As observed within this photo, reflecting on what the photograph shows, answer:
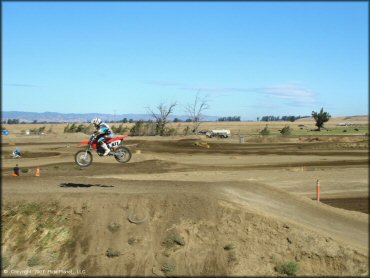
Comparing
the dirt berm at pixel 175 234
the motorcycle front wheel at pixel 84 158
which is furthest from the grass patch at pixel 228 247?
the motorcycle front wheel at pixel 84 158

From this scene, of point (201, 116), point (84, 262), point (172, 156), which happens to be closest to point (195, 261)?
Result: point (84, 262)

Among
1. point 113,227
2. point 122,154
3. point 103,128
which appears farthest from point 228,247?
point 103,128

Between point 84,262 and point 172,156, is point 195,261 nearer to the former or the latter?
point 84,262

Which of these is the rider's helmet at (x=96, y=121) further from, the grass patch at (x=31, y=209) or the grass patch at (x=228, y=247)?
the grass patch at (x=228, y=247)

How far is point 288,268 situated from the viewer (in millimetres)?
18188

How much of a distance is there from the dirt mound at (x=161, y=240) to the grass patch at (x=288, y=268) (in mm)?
81

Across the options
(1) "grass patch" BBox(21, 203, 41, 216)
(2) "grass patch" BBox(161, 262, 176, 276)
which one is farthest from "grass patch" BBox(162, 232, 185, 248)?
(1) "grass patch" BBox(21, 203, 41, 216)

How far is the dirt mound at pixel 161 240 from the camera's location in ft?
62.5

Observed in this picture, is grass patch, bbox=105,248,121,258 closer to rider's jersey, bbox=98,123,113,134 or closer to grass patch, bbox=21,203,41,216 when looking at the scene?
grass patch, bbox=21,203,41,216

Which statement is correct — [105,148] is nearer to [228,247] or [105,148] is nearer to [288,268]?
[228,247]

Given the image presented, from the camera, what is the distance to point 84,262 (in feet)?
67.4

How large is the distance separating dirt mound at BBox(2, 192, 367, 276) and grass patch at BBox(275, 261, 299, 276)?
0.08 metres

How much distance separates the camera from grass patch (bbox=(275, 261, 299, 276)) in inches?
712

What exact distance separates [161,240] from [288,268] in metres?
6.13
